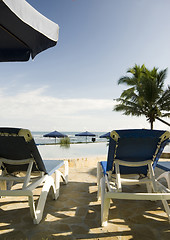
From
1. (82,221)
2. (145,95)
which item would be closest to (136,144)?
(82,221)

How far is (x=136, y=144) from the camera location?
194 centimetres

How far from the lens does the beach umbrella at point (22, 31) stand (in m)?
1.67

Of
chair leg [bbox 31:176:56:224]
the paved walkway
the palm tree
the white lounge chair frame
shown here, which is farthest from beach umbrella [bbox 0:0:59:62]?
the palm tree

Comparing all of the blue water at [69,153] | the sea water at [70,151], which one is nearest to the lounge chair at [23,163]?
the sea water at [70,151]

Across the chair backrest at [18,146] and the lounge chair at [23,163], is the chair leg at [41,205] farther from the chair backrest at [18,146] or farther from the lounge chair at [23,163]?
the chair backrest at [18,146]

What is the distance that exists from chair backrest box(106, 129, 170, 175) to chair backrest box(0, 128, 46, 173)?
0.93 meters

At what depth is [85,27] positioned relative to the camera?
7906mm

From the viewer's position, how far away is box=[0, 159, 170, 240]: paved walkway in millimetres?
1628

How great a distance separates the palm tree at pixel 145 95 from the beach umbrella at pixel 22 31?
17272mm

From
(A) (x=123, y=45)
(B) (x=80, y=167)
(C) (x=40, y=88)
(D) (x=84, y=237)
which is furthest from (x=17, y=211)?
(C) (x=40, y=88)

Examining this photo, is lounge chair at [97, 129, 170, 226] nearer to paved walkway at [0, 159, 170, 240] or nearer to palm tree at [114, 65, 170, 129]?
paved walkway at [0, 159, 170, 240]

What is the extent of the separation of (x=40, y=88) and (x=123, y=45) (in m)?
8.93

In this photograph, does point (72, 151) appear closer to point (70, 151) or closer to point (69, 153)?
point (70, 151)

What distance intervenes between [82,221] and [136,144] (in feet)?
3.69
